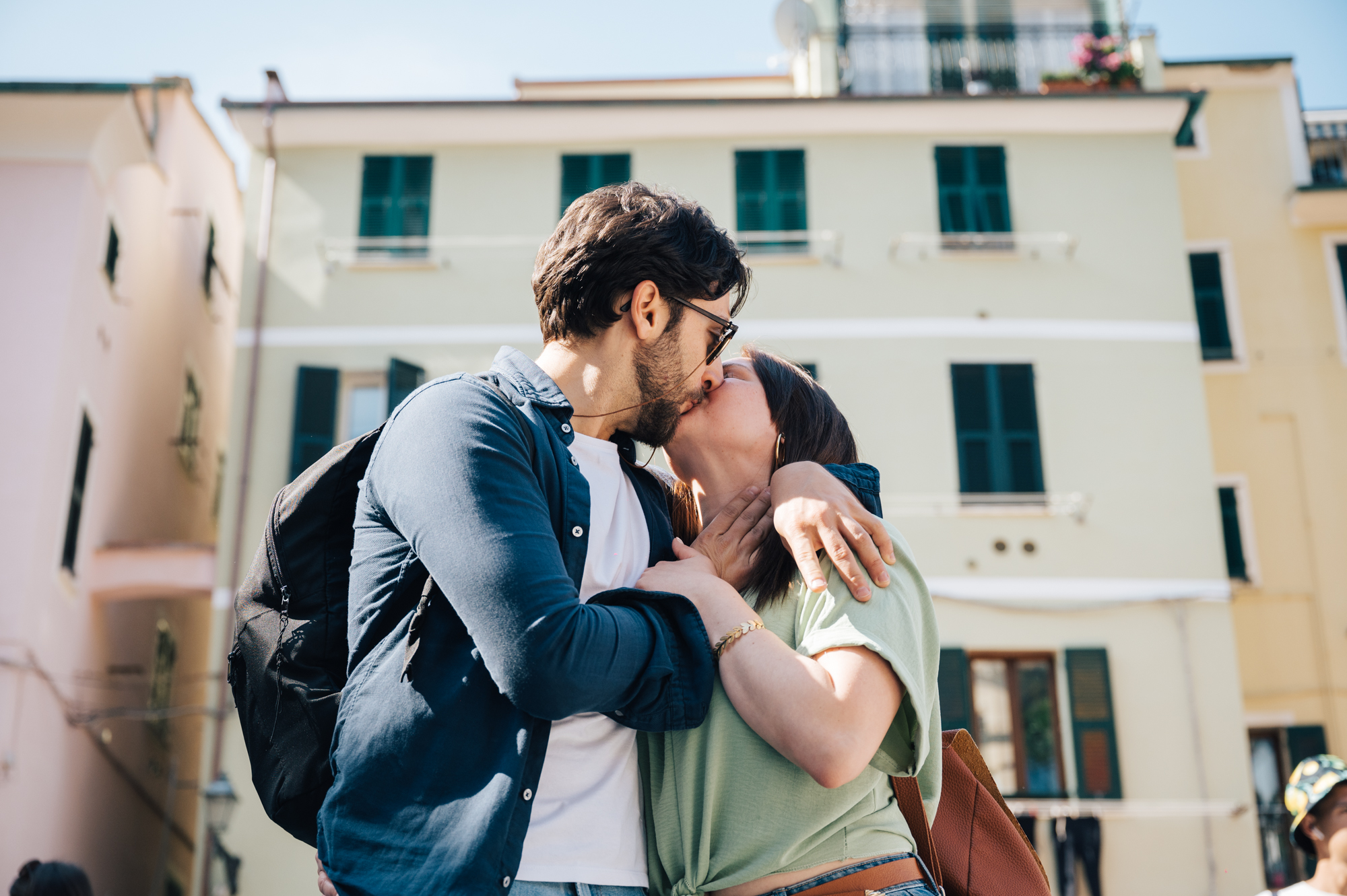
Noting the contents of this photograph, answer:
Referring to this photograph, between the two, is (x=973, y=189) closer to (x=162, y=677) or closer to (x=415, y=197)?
(x=415, y=197)

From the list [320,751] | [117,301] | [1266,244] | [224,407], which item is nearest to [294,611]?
[320,751]

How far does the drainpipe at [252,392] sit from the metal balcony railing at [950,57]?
7.49 metres

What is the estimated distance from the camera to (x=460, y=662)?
1.92 meters

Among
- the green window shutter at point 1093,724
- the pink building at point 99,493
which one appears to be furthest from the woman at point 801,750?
the pink building at point 99,493

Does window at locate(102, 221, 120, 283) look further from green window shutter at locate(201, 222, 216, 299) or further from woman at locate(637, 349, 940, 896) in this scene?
woman at locate(637, 349, 940, 896)

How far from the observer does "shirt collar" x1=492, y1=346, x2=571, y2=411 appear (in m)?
2.25

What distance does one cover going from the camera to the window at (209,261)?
704 inches

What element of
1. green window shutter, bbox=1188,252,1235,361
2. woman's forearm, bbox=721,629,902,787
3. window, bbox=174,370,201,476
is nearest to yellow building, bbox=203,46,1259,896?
green window shutter, bbox=1188,252,1235,361

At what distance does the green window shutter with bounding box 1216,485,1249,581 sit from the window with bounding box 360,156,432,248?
10.3 meters

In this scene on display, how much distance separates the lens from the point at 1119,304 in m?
14.7

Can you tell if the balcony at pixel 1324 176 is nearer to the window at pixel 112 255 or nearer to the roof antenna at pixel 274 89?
the roof antenna at pixel 274 89

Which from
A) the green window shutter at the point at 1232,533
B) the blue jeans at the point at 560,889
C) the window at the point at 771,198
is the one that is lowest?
the blue jeans at the point at 560,889

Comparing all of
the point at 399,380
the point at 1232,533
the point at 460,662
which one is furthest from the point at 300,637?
the point at 1232,533

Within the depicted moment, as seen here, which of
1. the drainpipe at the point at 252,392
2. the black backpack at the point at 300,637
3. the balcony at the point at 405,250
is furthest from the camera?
the balcony at the point at 405,250
